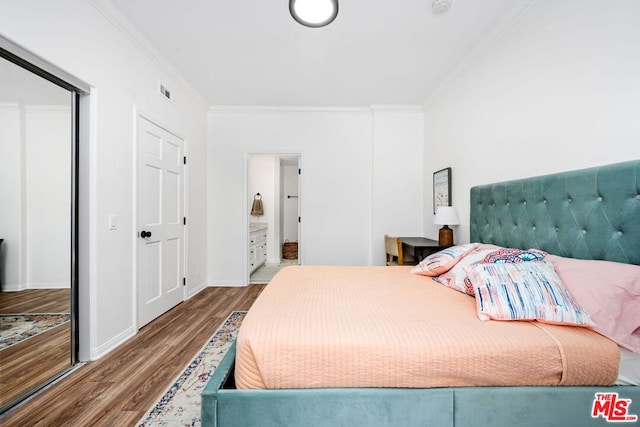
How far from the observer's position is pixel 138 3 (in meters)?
2.00

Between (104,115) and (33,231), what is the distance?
96 cm

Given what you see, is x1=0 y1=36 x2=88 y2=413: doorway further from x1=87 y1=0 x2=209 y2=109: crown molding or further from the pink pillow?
the pink pillow

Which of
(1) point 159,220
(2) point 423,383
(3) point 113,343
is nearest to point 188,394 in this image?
(3) point 113,343

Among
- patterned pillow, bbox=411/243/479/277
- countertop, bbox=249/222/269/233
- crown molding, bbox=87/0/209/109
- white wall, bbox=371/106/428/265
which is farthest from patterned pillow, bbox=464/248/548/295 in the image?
countertop, bbox=249/222/269/233

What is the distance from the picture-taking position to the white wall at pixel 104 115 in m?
1.63

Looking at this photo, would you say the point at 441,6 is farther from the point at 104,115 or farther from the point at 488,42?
the point at 104,115

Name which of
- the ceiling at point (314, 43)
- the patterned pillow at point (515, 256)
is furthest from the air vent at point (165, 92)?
the patterned pillow at point (515, 256)

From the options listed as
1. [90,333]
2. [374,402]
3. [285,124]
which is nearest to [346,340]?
[374,402]

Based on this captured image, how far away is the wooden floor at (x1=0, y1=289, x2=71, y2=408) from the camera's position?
1.60 m

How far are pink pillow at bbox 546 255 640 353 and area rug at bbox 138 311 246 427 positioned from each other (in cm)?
189

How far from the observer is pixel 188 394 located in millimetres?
1593

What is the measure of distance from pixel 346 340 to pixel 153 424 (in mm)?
1156

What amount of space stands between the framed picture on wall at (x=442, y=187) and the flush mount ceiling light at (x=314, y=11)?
206 cm

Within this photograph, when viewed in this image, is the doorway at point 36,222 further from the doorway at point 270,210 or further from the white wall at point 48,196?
the doorway at point 270,210
